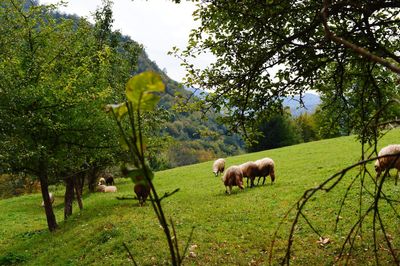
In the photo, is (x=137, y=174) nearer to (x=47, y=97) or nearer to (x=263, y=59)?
(x=263, y=59)

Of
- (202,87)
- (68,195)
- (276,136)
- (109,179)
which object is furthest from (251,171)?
(276,136)

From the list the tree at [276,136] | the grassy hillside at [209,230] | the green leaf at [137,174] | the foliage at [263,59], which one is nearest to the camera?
the green leaf at [137,174]

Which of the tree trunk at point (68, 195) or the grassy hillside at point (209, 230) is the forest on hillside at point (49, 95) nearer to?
the grassy hillside at point (209, 230)

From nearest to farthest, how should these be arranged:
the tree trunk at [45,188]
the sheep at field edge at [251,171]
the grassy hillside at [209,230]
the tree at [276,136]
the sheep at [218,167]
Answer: the grassy hillside at [209,230] < the tree trunk at [45,188] < the sheep at field edge at [251,171] < the sheep at [218,167] < the tree at [276,136]

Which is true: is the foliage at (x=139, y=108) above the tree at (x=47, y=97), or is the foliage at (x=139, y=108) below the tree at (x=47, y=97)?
below

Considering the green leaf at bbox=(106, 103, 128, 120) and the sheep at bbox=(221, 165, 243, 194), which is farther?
the sheep at bbox=(221, 165, 243, 194)

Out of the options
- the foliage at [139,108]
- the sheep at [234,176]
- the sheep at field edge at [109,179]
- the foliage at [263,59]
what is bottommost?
the sheep at [234,176]

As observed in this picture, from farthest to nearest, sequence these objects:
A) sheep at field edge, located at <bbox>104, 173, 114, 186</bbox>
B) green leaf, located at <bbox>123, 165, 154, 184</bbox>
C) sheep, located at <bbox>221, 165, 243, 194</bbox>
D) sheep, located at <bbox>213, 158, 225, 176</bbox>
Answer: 1. sheep at field edge, located at <bbox>104, 173, 114, 186</bbox>
2. sheep, located at <bbox>213, 158, 225, 176</bbox>
3. sheep, located at <bbox>221, 165, 243, 194</bbox>
4. green leaf, located at <bbox>123, 165, 154, 184</bbox>

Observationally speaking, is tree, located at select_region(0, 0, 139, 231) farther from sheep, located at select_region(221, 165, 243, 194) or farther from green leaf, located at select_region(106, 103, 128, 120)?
green leaf, located at select_region(106, 103, 128, 120)

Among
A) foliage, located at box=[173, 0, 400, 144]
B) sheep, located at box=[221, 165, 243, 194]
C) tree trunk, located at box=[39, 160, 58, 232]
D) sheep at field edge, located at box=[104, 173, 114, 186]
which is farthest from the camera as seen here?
sheep at field edge, located at box=[104, 173, 114, 186]

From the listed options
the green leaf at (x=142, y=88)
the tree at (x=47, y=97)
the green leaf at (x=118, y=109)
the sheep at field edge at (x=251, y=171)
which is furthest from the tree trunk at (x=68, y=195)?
the green leaf at (x=142, y=88)

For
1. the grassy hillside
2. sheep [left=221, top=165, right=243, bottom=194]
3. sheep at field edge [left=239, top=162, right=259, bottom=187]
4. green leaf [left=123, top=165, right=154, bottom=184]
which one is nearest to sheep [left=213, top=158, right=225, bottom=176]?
the grassy hillside

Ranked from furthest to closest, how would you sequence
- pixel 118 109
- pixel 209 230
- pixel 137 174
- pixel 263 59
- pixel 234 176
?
pixel 234 176 < pixel 209 230 < pixel 263 59 < pixel 118 109 < pixel 137 174

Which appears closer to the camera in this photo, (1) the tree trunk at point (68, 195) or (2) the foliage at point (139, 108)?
(2) the foliage at point (139, 108)
